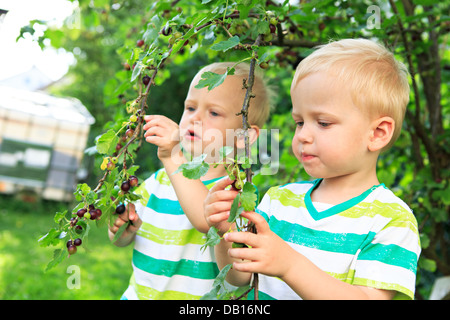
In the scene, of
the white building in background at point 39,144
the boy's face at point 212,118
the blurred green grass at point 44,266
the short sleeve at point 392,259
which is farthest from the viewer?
the white building in background at point 39,144

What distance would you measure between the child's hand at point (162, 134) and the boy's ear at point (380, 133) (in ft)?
1.96

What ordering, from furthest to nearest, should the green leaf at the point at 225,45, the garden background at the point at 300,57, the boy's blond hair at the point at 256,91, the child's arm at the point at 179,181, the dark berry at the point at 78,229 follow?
the boy's blond hair at the point at 256,91 < the garden background at the point at 300,57 < the child's arm at the point at 179,181 < the dark berry at the point at 78,229 < the green leaf at the point at 225,45

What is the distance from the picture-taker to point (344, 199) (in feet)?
4.38

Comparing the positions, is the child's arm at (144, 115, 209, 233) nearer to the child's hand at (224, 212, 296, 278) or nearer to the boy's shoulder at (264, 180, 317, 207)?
the boy's shoulder at (264, 180, 317, 207)

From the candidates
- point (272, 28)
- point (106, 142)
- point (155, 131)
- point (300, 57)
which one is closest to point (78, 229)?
point (106, 142)

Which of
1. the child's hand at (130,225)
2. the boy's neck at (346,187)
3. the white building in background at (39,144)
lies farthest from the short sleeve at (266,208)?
the white building in background at (39,144)

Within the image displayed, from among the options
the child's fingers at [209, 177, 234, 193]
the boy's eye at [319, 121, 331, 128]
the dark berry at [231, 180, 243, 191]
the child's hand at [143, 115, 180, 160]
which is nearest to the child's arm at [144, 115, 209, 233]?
the child's hand at [143, 115, 180, 160]

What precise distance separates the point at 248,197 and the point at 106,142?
0.55 m

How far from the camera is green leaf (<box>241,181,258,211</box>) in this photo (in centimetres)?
99

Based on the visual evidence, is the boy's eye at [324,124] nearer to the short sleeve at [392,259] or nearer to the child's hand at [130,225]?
the short sleeve at [392,259]

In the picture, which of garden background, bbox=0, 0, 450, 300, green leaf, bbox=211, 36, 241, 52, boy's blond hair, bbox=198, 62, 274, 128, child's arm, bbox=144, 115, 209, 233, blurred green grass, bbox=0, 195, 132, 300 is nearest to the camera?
green leaf, bbox=211, 36, 241, 52

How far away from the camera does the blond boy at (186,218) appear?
5.65ft

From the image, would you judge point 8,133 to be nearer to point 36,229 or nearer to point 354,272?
point 36,229

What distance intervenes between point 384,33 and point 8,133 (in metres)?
9.17
